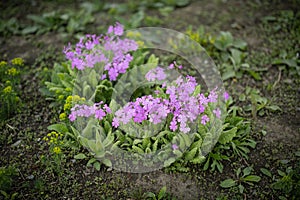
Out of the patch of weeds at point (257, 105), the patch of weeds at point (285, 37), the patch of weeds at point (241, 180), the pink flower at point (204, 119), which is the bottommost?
the patch of weeds at point (241, 180)


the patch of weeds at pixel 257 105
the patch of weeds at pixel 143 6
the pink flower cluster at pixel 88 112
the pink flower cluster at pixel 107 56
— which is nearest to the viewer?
the pink flower cluster at pixel 88 112

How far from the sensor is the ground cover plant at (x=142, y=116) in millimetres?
2943

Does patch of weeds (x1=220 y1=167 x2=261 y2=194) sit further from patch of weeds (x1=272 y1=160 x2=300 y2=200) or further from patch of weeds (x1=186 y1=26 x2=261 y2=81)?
patch of weeds (x1=186 y1=26 x2=261 y2=81)

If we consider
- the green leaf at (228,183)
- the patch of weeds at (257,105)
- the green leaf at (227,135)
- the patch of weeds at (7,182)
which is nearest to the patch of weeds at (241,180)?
the green leaf at (228,183)

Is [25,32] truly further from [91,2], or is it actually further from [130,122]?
[130,122]

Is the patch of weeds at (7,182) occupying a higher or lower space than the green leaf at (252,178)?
higher

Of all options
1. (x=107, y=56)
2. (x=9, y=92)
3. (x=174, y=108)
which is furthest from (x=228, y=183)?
(x=9, y=92)

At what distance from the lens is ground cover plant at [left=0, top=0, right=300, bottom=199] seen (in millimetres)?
2943

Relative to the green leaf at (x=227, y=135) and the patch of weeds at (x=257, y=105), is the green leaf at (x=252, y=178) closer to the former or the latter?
the green leaf at (x=227, y=135)

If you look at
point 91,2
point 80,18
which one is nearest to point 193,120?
point 80,18

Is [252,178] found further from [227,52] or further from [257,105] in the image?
[227,52]

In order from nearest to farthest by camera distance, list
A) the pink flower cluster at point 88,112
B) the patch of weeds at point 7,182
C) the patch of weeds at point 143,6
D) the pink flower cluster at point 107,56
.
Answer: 1. the patch of weeds at point 7,182
2. the pink flower cluster at point 88,112
3. the pink flower cluster at point 107,56
4. the patch of weeds at point 143,6

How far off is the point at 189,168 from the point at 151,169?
→ 0.32 metres

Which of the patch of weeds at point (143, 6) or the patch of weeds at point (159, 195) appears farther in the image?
the patch of weeds at point (143, 6)
